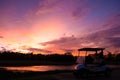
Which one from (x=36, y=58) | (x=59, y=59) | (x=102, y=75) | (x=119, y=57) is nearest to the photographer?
(x=102, y=75)

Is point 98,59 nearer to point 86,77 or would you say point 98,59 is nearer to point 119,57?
point 86,77

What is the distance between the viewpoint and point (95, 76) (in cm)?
3334

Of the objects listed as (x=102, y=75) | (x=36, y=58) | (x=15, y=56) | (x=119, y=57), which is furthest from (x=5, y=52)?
(x=102, y=75)

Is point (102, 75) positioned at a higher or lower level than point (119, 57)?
lower

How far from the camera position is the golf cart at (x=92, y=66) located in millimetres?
31391

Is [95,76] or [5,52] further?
[5,52]

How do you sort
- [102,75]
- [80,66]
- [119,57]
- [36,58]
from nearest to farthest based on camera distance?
[80,66] < [102,75] < [119,57] < [36,58]

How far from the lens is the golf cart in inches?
1236

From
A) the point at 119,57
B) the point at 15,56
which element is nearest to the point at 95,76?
the point at 119,57

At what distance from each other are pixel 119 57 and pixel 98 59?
72898 mm

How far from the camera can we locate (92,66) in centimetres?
3156

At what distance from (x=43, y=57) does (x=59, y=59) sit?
10.6 meters

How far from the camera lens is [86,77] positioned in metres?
31.6

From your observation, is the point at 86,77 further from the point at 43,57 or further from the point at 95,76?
the point at 43,57
